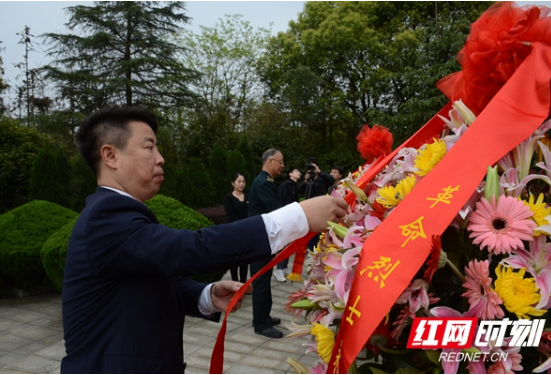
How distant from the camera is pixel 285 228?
1.39m

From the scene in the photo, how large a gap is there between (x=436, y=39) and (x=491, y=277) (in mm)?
15599

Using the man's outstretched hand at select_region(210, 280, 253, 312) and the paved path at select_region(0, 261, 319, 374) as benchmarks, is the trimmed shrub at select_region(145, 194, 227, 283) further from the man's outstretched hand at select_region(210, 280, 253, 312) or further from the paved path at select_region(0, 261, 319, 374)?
the man's outstretched hand at select_region(210, 280, 253, 312)

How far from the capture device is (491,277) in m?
1.12

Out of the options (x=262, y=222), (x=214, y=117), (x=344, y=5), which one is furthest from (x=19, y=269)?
(x=344, y=5)

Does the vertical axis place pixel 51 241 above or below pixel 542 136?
below

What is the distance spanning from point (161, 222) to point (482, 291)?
474 cm

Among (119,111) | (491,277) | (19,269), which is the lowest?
(19,269)

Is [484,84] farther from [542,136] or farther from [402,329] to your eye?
[402,329]

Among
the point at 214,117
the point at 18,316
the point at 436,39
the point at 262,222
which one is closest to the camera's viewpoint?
the point at 262,222

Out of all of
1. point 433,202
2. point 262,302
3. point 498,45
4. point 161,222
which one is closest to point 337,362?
point 433,202

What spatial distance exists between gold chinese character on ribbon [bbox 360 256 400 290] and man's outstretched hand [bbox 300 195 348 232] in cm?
28

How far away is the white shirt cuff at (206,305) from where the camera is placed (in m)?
1.83

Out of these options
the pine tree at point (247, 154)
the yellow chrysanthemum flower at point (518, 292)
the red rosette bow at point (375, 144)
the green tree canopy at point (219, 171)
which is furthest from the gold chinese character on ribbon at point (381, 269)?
the pine tree at point (247, 154)

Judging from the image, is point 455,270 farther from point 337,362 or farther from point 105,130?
point 105,130
